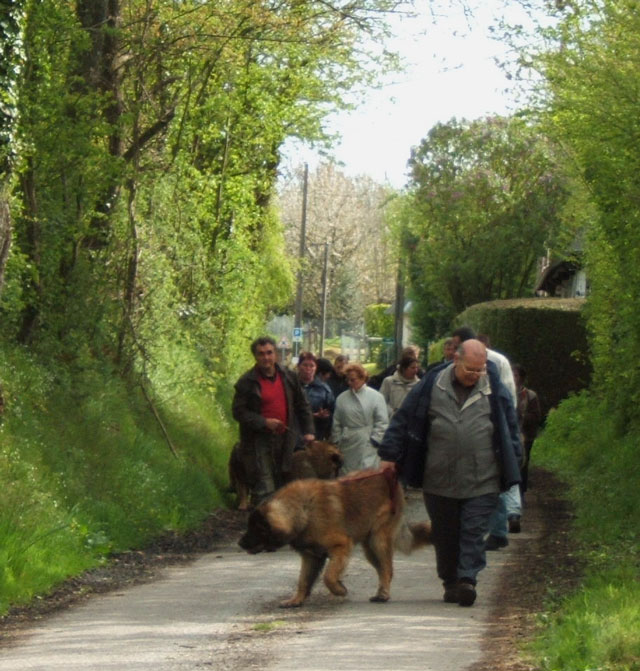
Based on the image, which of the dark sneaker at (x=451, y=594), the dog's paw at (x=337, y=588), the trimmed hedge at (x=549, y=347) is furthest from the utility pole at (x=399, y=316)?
the dark sneaker at (x=451, y=594)

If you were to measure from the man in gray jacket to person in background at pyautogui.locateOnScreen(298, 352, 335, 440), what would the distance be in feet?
24.5

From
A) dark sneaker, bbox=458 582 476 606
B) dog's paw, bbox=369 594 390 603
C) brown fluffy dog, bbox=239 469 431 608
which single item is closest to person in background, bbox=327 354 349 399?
brown fluffy dog, bbox=239 469 431 608

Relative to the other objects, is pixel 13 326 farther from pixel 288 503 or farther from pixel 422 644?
pixel 422 644

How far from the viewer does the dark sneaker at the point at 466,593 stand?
35.6 feet

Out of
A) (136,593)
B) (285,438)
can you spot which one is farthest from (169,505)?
(136,593)

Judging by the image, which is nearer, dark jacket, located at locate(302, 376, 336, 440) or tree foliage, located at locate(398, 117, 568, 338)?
dark jacket, located at locate(302, 376, 336, 440)

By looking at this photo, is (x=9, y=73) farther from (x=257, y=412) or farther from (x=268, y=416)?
(x=268, y=416)

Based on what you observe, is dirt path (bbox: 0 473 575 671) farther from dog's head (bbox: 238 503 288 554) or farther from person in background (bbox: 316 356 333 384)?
person in background (bbox: 316 356 333 384)

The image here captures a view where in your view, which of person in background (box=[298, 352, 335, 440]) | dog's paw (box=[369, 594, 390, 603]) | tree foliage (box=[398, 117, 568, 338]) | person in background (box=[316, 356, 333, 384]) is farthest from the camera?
tree foliage (box=[398, 117, 568, 338])

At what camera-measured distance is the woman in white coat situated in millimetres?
16406

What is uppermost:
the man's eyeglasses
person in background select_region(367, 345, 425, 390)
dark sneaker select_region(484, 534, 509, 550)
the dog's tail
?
the man's eyeglasses

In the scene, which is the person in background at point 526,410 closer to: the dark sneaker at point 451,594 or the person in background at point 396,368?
the person in background at point 396,368

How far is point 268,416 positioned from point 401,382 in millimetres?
3487

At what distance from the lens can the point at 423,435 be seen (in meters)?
11.2
